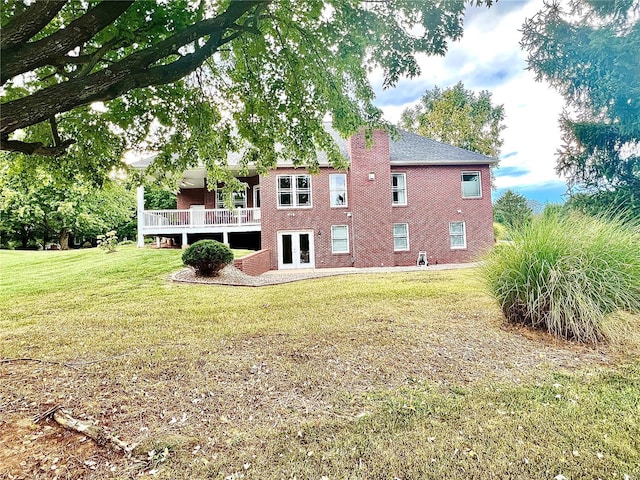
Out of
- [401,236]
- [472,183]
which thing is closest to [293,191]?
[401,236]

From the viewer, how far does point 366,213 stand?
1664 cm

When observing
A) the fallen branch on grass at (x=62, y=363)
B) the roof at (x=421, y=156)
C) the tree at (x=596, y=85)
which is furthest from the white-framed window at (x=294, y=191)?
the fallen branch on grass at (x=62, y=363)

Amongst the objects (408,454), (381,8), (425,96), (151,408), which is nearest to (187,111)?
(381,8)

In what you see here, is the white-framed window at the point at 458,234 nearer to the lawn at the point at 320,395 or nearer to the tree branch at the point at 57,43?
the lawn at the point at 320,395

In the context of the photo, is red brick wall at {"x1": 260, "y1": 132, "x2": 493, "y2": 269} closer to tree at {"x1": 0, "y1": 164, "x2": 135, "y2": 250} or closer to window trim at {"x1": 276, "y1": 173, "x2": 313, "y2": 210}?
window trim at {"x1": 276, "y1": 173, "x2": 313, "y2": 210}

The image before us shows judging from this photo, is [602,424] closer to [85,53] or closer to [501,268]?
[501,268]

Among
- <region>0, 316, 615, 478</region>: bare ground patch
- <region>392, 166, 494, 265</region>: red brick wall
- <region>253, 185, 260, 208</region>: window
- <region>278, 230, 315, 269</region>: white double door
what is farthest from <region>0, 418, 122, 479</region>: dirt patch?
<region>253, 185, 260, 208</region>: window

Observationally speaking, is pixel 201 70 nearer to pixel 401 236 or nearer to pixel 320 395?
pixel 320 395

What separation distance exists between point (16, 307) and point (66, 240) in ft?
87.4

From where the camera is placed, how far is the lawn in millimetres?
2248

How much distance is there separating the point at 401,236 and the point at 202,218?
10.2 m

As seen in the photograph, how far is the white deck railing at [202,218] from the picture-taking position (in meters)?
17.6

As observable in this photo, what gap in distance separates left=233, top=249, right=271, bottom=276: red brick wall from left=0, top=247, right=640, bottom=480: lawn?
6292 millimetres

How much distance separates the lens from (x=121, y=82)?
3.31 metres
